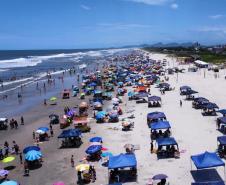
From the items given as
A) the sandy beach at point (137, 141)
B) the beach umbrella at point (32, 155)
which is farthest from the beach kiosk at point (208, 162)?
the beach umbrella at point (32, 155)

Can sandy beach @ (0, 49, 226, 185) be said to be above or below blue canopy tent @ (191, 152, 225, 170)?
below

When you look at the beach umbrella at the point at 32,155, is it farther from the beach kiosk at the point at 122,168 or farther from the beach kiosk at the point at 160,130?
the beach kiosk at the point at 160,130

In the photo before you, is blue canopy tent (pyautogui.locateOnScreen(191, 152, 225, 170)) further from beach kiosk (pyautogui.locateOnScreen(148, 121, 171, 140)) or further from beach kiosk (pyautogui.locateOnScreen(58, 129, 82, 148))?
beach kiosk (pyautogui.locateOnScreen(58, 129, 82, 148))

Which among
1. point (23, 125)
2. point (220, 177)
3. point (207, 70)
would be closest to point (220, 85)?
point (207, 70)

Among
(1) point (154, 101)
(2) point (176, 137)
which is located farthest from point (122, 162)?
(1) point (154, 101)

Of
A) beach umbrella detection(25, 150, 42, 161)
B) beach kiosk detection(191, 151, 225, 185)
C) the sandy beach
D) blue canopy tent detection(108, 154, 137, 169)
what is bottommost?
the sandy beach

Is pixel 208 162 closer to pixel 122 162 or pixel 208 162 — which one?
pixel 208 162

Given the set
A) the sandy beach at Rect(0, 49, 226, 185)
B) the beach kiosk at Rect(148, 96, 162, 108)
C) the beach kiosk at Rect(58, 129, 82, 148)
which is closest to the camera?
the sandy beach at Rect(0, 49, 226, 185)

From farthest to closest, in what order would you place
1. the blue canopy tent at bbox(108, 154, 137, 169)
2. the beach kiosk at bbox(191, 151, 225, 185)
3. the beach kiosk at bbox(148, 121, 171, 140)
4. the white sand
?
the beach kiosk at bbox(148, 121, 171, 140)
the white sand
the blue canopy tent at bbox(108, 154, 137, 169)
the beach kiosk at bbox(191, 151, 225, 185)

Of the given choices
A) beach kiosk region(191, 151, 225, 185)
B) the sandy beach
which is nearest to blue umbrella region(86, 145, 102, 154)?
the sandy beach

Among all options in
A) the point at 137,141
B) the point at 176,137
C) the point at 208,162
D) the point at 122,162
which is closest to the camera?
the point at 208,162
